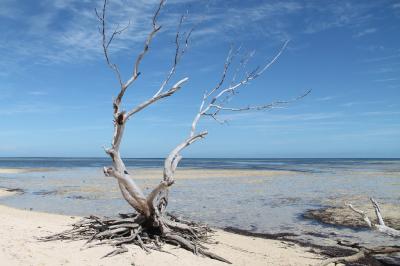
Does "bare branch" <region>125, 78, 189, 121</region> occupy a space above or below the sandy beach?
→ above

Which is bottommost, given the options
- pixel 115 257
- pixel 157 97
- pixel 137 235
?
pixel 115 257

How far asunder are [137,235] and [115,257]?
1.07 metres

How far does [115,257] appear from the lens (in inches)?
324

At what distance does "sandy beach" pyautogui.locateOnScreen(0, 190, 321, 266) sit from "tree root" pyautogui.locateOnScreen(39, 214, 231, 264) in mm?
185

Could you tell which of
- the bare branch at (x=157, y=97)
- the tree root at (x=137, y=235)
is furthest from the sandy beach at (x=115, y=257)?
the bare branch at (x=157, y=97)

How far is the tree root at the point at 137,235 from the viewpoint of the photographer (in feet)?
29.5

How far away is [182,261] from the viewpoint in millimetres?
8445

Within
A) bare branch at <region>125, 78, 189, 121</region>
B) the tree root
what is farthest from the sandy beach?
bare branch at <region>125, 78, 189, 121</region>

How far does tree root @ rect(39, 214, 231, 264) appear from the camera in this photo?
900cm

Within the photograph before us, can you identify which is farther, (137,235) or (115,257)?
(137,235)

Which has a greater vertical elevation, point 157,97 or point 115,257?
point 157,97

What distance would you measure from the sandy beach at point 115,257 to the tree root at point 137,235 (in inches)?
7.3

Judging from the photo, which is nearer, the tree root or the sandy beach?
the sandy beach

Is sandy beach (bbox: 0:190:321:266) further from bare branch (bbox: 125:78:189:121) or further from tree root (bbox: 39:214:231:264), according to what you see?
bare branch (bbox: 125:78:189:121)
